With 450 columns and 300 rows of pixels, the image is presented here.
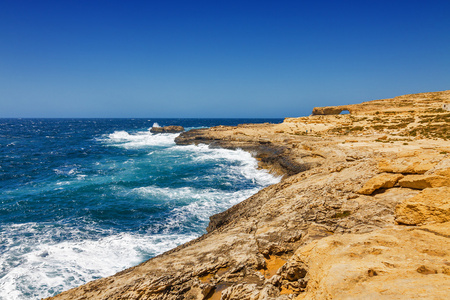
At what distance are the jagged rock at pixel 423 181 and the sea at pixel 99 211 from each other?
13159 mm

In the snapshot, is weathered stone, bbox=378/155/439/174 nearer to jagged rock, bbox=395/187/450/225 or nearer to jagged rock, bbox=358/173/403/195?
jagged rock, bbox=358/173/403/195

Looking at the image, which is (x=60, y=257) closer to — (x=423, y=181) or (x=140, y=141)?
(x=423, y=181)

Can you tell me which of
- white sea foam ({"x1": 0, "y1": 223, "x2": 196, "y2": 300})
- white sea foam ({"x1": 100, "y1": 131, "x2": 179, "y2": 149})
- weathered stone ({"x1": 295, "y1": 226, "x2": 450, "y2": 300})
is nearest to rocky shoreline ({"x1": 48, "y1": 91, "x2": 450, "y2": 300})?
weathered stone ({"x1": 295, "y1": 226, "x2": 450, "y2": 300})

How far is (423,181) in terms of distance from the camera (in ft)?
31.0

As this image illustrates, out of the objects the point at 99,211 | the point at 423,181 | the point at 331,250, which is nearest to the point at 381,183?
the point at 423,181

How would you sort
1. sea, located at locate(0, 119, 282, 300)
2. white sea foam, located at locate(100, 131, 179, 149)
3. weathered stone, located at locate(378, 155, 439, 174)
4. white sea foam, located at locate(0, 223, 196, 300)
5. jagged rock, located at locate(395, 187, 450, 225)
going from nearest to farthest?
1. jagged rock, located at locate(395, 187, 450, 225)
2. weathered stone, located at locate(378, 155, 439, 174)
3. white sea foam, located at locate(0, 223, 196, 300)
4. sea, located at locate(0, 119, 282, 300)
5. white sea foam, located at locate(100, 131, 179, 149)

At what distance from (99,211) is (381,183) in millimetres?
22029

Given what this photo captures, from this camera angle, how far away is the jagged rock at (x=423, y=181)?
8682 mm

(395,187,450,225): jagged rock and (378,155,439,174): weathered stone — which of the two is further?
(378,155,439,174): weathered stone

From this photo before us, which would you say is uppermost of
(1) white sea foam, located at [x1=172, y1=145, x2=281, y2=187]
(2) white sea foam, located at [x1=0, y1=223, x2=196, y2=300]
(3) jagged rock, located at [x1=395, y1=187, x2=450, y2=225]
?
(3) jagged rock, located at [x1=395, y1=187, x2=450, y2=225]

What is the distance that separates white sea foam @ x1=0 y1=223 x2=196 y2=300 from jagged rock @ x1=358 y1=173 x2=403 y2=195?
11.9 meters

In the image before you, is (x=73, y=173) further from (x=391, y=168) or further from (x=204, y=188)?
A: (x=391, y=168)

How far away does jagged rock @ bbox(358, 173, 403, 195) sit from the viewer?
10.7 meters

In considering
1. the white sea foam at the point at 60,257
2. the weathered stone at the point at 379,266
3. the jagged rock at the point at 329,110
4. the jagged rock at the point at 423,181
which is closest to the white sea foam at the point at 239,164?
the white sea foam at the point at 60,257
